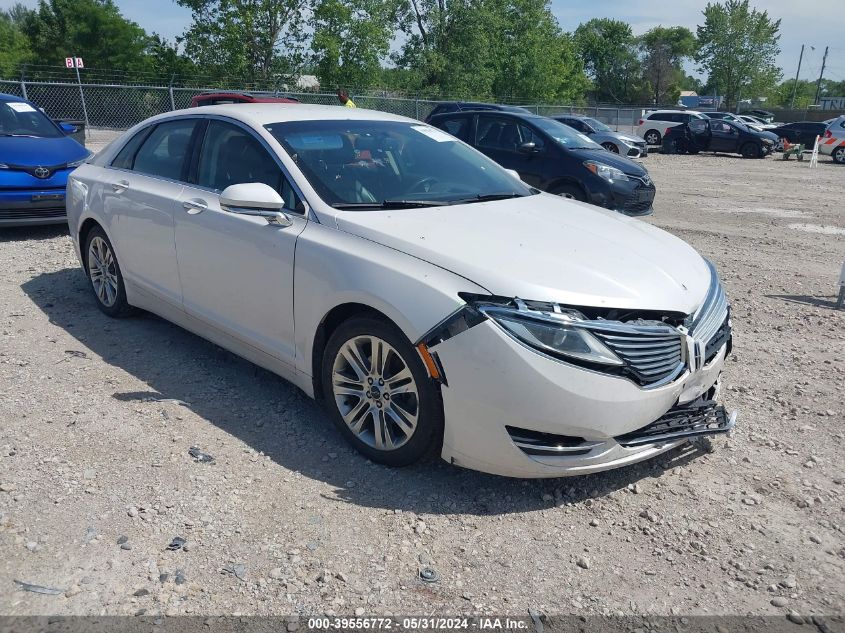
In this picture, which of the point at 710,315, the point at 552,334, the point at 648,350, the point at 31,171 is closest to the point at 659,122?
the point at 31,171

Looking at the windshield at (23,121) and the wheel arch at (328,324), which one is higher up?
the windshield at (23,121)

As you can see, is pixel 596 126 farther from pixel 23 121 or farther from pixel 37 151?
pixel 37 151

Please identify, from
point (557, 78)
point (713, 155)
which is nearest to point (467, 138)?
point (713, 155)

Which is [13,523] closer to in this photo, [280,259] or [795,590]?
[280,259]

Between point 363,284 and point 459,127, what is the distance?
8.42 m

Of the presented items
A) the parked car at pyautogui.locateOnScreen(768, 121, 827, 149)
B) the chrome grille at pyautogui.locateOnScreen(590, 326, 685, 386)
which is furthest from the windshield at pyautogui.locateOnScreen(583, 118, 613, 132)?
the chrome grille at pyautogui.locateOnScreen(590, 326, 685, 386)

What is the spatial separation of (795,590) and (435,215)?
2334mm

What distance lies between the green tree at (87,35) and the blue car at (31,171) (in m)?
38.7

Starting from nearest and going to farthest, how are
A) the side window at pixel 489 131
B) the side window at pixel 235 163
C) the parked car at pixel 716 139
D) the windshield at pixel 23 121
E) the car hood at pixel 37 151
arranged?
1. the side window at pixel 235 163
2. the car hood at pixel 37 151
3. the windshield at pixel 23 121
4. the side window at pixel 489 131
5. the parked car at pixel 716 139

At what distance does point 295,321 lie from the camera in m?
3.73

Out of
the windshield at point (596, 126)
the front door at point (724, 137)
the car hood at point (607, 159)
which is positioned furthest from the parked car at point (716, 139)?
the car hood at point (607, 159)

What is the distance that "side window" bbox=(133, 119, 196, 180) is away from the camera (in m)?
4.75

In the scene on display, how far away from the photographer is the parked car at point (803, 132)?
97.9ft

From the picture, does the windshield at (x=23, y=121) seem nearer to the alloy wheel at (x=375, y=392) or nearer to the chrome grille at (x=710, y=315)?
the alloy wheel at (x=375, y=392)
